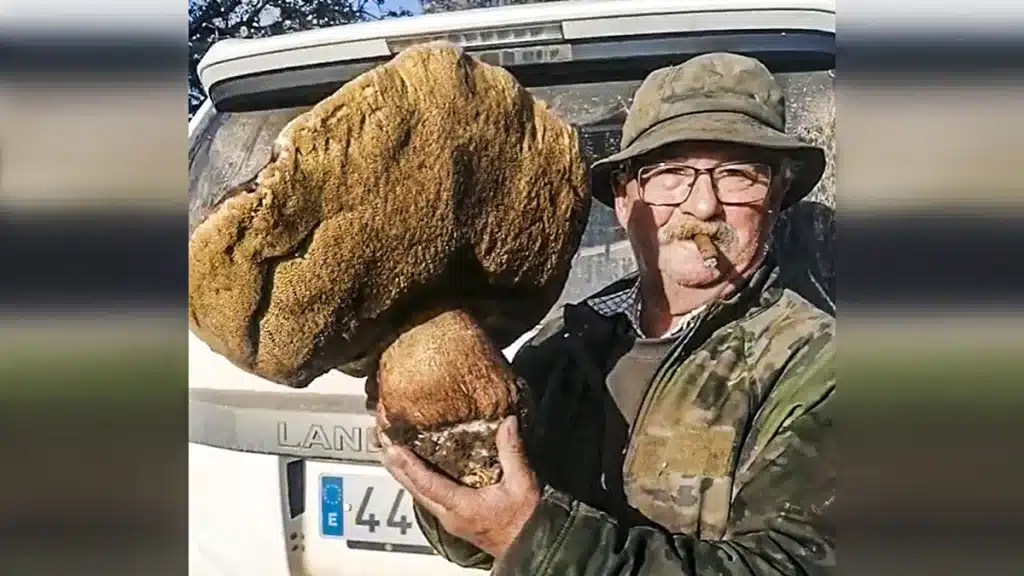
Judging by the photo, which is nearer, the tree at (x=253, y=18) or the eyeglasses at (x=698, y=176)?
the eyeglasses at (x=698, y=176)

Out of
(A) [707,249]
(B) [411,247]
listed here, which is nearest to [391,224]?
(B) [411,247]

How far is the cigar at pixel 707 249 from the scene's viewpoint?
1595 millimetres

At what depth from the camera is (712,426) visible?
1.55 metres

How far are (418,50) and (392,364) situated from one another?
527 mm

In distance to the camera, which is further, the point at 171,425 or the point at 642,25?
the point at 171,425

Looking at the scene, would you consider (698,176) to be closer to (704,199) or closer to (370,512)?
(704,199)

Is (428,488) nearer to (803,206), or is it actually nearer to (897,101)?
(803,206)

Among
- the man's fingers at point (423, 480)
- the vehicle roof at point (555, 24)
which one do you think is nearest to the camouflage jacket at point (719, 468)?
the man's fingers at point (423, 480)

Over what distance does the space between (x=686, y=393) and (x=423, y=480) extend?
1.49ft

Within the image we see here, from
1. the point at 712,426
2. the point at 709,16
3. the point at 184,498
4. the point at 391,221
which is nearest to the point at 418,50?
the point at 391,221

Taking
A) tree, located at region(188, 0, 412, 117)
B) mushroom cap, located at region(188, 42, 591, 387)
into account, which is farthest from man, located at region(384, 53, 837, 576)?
tree, located at region(188, 0, 412, 117)

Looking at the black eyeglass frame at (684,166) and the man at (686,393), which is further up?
the black eyeglass frame at (684,166)

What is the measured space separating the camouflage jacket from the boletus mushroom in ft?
0.48

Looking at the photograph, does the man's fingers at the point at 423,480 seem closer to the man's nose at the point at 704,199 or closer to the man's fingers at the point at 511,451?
the man's fingers at the point at 511,451
